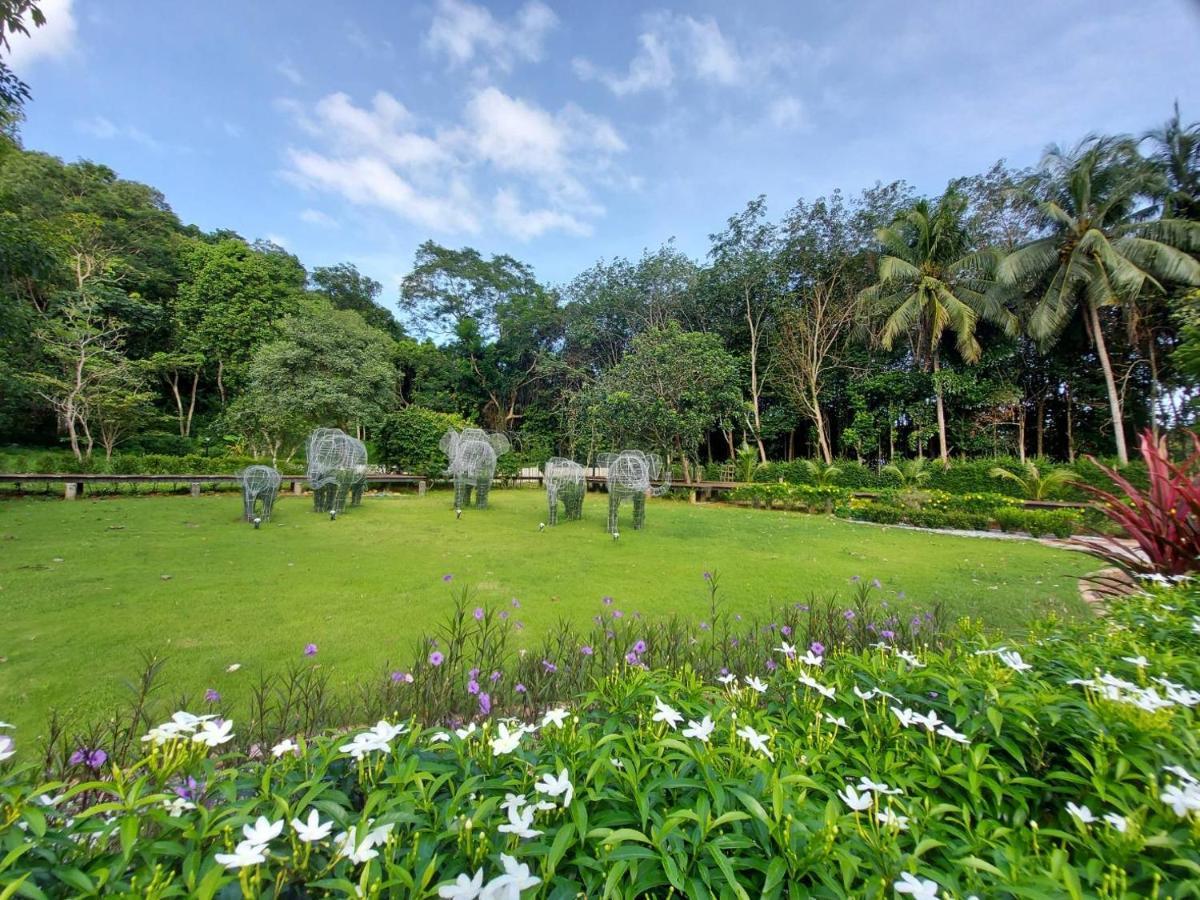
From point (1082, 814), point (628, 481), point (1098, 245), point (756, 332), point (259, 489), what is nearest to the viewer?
point (1082, 814)

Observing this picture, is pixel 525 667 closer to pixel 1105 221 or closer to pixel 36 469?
pixel 36 469

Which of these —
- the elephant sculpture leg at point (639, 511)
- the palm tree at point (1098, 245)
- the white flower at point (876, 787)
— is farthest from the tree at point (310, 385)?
the palm tree at point (1098, 245)

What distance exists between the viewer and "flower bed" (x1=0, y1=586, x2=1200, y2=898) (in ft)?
2.46

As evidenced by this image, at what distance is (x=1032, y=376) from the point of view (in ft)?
54.2

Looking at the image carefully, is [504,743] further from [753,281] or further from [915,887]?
[753,281]

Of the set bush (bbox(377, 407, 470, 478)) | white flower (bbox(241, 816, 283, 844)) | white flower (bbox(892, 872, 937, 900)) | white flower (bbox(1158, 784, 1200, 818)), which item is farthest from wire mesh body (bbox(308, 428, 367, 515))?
white flower (bbox(1158, 784, 1200, 818))

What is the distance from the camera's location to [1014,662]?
4.76ft

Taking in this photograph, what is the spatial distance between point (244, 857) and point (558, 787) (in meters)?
0.47

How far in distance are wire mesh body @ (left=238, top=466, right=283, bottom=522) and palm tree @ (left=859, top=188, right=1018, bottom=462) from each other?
16.1 metres

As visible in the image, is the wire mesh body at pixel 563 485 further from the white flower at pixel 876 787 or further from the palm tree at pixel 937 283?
the palm tree at pixel 937 283

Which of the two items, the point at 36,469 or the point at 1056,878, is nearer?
the point at 1056,878

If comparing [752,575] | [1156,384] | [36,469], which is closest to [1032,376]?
[1156,384]

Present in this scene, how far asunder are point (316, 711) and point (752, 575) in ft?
14.6

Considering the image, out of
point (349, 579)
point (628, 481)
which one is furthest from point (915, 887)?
point (628, 481)
